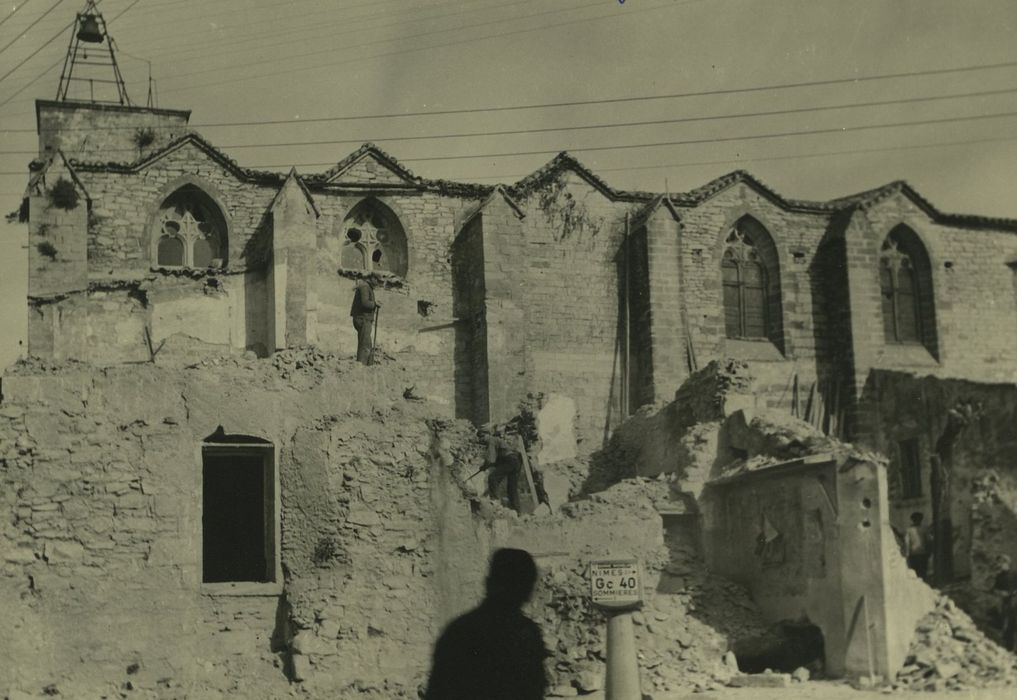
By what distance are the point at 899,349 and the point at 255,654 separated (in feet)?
66.0

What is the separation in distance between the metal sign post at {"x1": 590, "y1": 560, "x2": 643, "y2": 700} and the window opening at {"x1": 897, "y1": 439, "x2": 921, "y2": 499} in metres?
13.8

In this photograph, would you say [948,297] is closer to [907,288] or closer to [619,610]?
[907,288]

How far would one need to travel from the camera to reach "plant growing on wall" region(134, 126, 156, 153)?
31.8m

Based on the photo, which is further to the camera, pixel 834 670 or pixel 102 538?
pixel 834 670

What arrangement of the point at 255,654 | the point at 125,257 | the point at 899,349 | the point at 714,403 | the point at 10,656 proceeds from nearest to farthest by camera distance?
the point at 10,656 → the point at 255,654 → the point at 714,403 → the point at 125,257 → the point at 899,349

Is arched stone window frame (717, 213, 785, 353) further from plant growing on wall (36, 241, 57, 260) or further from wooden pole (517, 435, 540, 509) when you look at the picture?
plant growing on wall (36, 241, 57, 260)

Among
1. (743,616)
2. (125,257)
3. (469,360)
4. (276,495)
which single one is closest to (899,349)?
(469,360)

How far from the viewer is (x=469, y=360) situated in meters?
27.0

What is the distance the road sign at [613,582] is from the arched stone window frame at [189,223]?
652 inches

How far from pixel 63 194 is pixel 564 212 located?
10519mm

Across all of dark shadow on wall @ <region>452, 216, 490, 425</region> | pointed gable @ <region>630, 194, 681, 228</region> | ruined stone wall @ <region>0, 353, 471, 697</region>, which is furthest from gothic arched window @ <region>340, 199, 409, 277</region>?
ruined stone wall @ <region>0, 353, 471, 697</region>

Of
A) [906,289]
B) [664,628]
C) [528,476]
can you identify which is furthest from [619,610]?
[906,289]

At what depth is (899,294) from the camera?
30797 millimetres

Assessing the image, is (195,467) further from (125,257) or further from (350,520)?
(125,257)
